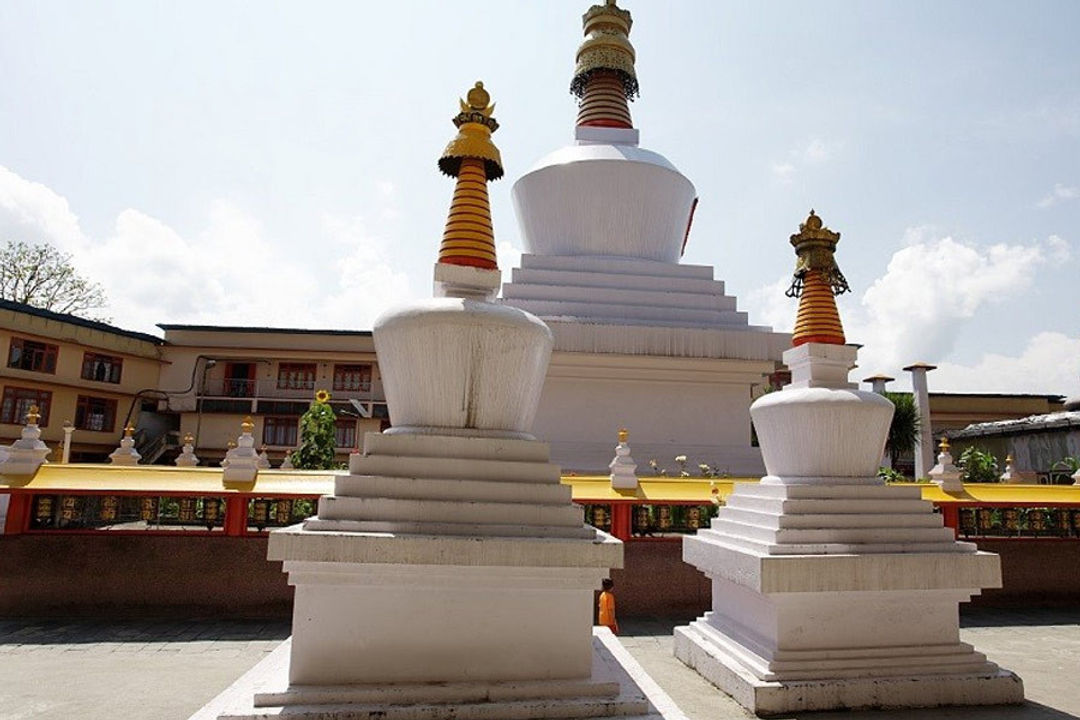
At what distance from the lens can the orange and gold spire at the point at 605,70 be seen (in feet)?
61.5

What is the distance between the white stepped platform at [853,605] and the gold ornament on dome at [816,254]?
215cm


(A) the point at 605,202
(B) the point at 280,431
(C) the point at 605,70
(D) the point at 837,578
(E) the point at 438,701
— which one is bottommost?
(E) the point at 438,701

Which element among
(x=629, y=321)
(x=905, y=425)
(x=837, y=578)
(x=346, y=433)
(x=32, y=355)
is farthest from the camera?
(x=346, y=433)

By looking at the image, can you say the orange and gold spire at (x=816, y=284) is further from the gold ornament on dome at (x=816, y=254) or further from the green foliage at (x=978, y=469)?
the green foliage at (x=978, y=469)

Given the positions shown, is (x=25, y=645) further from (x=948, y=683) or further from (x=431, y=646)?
(x=948, y=683)

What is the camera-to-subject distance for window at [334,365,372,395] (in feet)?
96.9

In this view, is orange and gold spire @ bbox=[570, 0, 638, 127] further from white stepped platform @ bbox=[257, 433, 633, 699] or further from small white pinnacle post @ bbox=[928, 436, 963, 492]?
white stepped platform @ bbox=[257, 433, 633, 699]

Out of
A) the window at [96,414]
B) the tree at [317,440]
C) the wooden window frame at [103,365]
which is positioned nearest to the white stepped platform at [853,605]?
the tree at [317,440]

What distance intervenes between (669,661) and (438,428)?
4.23 metres

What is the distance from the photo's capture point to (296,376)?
97.3ft

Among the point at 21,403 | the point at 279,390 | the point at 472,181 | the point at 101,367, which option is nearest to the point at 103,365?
the point at 101,367

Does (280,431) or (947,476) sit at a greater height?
(280,431)

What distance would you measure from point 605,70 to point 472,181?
14605mm

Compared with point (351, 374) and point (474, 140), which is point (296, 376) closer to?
point (351, 374)
